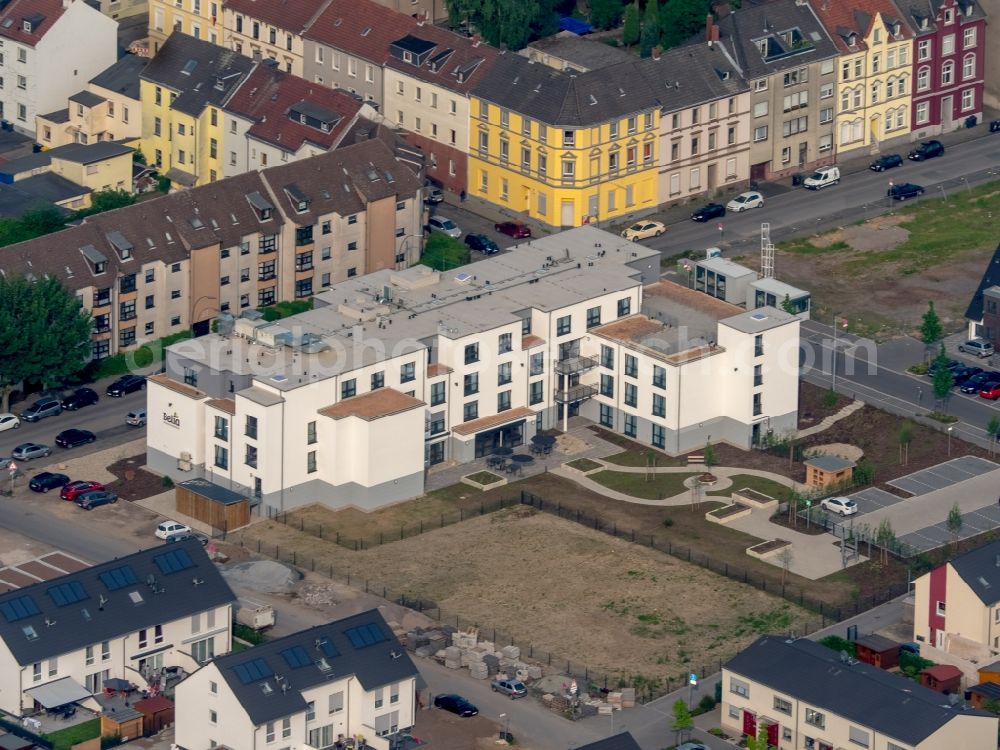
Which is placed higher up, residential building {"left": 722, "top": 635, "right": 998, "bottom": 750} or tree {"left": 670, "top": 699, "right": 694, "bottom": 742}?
residential building {"left": 722, "top": 635, "right": 998, "bottom": 750}

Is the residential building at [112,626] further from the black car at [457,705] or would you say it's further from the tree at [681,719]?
the tree at [681,719]

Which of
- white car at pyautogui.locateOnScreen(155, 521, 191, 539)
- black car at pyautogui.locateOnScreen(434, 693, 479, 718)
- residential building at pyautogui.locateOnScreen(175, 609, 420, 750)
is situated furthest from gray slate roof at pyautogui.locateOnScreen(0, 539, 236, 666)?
white car at pyautogui.locateOnScreen(155, 521, 191, 539)

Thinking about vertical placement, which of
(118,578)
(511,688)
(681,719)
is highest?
(118,578)

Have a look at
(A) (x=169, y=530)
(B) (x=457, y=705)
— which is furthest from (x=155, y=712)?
(A) (x=169, y=530)

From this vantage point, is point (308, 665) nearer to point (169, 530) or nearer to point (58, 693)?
point (58, 693)

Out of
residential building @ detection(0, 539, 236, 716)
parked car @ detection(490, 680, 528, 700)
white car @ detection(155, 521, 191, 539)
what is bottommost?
parked car @ detection(490, 680, 528, 700)

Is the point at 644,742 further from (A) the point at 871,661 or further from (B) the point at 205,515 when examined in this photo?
(B) the point at 205,515

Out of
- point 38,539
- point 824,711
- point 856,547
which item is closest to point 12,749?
point 38,539

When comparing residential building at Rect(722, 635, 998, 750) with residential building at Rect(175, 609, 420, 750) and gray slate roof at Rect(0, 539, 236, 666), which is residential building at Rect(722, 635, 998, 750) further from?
gray slate roof at Rect(0, 539, 236, 666)

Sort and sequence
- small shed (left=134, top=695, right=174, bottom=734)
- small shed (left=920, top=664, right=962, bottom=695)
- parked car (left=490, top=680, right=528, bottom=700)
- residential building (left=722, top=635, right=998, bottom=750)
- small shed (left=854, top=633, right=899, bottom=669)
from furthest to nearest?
small shed (left=854, top=633, right=899, bottom=669)
small shed (left=920, top=664, right=962, bottom=695)
parked car (left=490, top=680, right=528, bottom=700)
small shed (left=134, top=695, right=174, bottom=734)
residential building (left=722, top=635, right=998, bottom=750)
